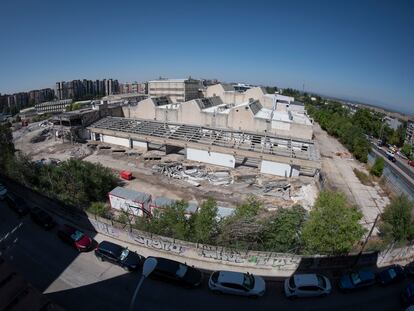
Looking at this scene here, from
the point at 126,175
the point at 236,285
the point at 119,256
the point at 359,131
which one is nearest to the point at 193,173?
the point at 126,175

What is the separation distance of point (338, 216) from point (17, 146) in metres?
56.7

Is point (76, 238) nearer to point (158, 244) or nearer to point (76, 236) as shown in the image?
point (76, 236)

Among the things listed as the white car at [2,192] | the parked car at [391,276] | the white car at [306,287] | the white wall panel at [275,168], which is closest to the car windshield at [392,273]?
the parked car at [391,276]

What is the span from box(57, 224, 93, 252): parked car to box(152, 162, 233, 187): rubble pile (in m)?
16.0

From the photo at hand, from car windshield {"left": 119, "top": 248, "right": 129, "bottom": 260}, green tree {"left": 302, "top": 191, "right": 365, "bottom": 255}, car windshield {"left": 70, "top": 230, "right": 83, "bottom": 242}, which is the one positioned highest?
green tree {"left": 302, "top": 191, "right": 365, "bottom": 255}

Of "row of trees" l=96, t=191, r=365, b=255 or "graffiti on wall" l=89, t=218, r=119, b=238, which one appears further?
"graffiti on wall" l=89, t=218, r=119, b=238

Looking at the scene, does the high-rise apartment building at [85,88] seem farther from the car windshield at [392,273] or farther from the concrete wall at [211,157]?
the car windshield at [392,273]

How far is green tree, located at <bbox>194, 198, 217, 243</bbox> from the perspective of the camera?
55.4ft

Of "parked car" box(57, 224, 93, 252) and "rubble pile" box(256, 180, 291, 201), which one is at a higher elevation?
"parked car" box(57, 224, 93, 252)

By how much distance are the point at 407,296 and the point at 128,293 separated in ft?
53.3

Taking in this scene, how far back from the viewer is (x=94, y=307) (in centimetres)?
1334

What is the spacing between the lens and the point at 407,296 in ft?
45.6

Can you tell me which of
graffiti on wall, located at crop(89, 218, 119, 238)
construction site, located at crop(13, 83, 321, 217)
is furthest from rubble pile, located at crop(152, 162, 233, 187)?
graffiti on wall, located at crop(89, 218, 119, 238)

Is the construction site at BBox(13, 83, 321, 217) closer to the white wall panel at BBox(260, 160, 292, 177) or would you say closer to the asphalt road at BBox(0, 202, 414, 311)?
the white wall panel at BBox(260, 160, 292, 177)
